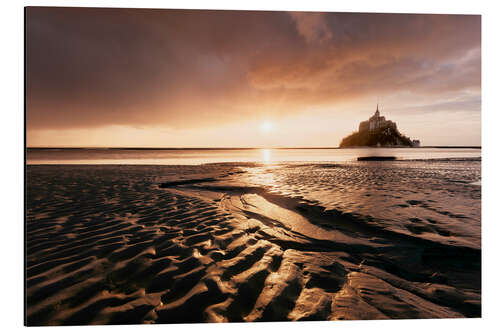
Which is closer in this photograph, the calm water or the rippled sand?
the rippled sand

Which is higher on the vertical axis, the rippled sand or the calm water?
the calm water

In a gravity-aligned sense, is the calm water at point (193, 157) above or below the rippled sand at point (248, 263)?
above

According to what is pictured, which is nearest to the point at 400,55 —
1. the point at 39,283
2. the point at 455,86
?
the point at 455,86

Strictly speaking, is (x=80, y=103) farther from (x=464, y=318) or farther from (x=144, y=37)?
(x=464, y=318)

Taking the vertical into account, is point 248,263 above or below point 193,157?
below

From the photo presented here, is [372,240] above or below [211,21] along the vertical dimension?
below

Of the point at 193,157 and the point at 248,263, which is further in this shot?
the point at 193,157

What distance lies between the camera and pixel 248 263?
330 cm

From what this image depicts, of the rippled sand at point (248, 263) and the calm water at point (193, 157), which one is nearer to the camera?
the rippled sand at point (248, 263)

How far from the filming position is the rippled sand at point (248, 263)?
8.52 feet

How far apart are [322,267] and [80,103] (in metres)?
10.3

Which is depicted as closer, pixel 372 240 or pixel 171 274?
pixel 171 274

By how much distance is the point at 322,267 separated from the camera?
10.8ft

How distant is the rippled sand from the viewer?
8.52 ft
